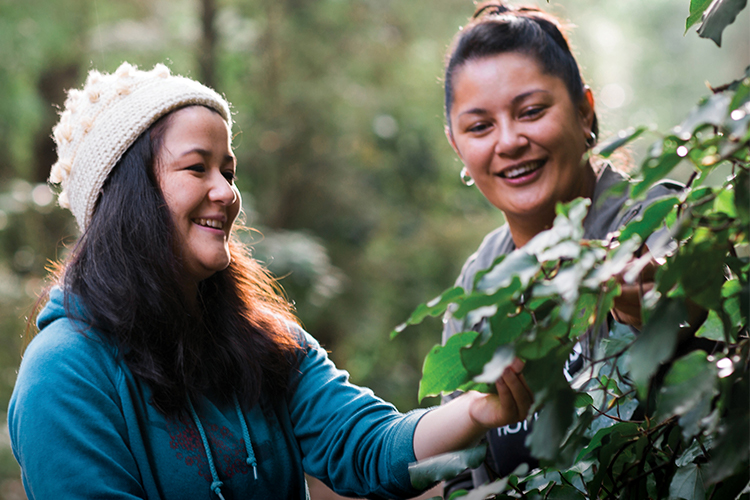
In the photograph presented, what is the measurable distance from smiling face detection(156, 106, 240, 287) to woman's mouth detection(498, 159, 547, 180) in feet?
2.35

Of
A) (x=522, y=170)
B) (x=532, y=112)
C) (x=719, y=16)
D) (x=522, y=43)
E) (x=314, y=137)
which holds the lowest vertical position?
(x=719, y=16)

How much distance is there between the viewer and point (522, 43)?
1.64 meters

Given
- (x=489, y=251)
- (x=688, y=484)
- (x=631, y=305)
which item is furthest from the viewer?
(x=489, y=251)

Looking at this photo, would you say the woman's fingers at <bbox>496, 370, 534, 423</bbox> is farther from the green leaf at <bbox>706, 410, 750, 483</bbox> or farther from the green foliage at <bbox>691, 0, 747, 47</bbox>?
the green foliage at <bbox>691, 0, 747, 47</bbox>

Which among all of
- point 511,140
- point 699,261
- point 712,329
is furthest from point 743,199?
point 511,140

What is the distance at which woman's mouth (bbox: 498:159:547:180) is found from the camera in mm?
1619

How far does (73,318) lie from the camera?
3.90 ft

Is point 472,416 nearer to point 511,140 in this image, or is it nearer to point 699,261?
point 699,261

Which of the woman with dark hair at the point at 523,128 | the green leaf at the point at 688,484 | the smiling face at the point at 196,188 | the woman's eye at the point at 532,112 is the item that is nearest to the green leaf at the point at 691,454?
the green leaf at the point at 688,484

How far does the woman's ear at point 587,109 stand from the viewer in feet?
5.56

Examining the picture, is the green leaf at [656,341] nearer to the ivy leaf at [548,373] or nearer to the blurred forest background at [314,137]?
the ivy leaf at [548,373]

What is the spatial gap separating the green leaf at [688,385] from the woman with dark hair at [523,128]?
988 millimetres

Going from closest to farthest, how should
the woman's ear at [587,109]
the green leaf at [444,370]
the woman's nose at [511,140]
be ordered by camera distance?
1. the green leaf at [444,370]
2. the woman's nose at [511,140]
3. the woman's ear at [587,109]

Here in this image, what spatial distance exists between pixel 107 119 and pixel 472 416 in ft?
2.94
